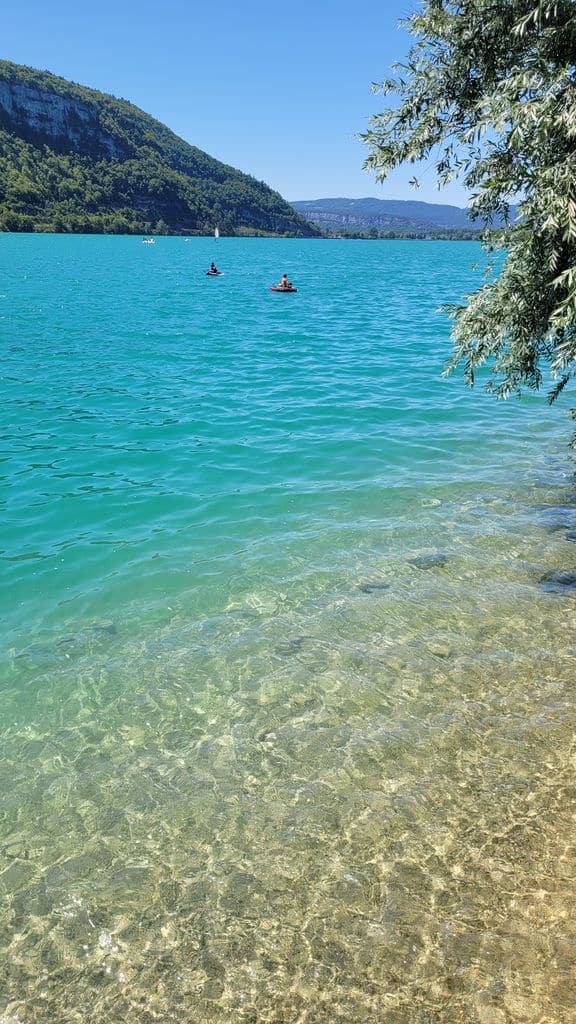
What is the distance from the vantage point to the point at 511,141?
777cm

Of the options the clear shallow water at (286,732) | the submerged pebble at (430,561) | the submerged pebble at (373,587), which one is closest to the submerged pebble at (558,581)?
the clear shallow water at (286,732)

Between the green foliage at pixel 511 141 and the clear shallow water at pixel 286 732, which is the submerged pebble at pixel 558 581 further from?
the green foliage at pixel 511 141

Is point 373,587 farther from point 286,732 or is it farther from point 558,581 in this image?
point 286,732

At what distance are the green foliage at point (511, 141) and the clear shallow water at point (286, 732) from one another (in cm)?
438

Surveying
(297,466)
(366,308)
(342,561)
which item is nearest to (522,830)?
(342,561)

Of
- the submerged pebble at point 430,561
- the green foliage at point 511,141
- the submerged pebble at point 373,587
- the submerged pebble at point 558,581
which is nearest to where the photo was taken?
the green foliage at point 511,141

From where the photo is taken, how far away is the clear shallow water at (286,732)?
4871 mm

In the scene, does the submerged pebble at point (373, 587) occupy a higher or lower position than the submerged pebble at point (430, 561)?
lower

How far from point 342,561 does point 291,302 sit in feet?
171

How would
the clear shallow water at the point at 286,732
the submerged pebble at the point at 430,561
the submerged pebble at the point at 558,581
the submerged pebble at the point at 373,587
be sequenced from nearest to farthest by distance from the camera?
1. the clear shallow water at the point at 286,732
2. the submerged pebble at the point at 558,581
3. the submerged pebble at the point at 373,587
4. the submerged pebble at the point at 430,561

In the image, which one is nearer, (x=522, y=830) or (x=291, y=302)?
(x=522, y=830)

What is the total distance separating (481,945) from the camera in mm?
4863

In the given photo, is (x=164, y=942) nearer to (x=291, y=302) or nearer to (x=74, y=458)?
(x=74, y=458)

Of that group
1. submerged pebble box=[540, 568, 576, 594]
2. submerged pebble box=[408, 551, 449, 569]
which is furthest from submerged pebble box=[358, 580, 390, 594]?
submerged pebble box=[540, 568, 576, 594]
